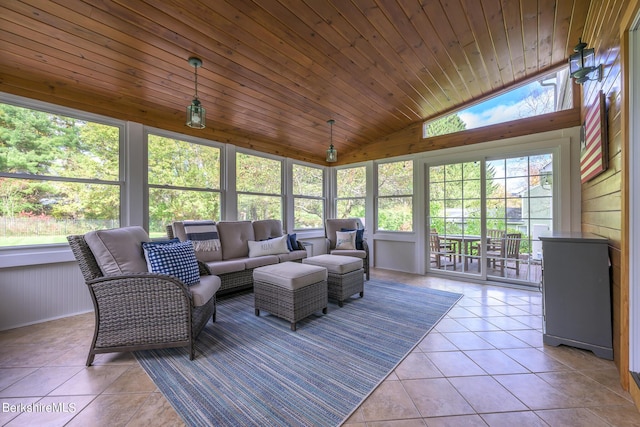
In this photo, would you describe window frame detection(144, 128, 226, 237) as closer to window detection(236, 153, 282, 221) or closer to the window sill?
window detection(236, 153, 282, 221)

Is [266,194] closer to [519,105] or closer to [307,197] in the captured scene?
[307,197]

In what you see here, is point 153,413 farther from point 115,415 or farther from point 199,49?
point 199,49

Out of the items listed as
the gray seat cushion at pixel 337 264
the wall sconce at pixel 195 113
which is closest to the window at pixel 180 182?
the wall sconce at pixel 195 113

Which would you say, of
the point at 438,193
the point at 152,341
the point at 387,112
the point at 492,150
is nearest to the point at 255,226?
the point at 152,341

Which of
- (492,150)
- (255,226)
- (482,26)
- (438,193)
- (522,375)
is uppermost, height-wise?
(482,26)

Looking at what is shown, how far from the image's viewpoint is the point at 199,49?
239 centimetres

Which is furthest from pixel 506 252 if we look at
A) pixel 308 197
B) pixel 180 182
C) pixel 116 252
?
pixel 180 182

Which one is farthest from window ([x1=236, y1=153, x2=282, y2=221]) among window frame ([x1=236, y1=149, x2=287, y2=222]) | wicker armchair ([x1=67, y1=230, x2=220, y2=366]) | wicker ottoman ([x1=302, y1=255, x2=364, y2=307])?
wicker armchair ([x1=67, y1=230, x2=220, y2=366])

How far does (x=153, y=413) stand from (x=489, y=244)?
14.9 feet

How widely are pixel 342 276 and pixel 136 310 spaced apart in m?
1.94

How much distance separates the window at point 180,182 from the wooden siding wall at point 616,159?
4.34 metres

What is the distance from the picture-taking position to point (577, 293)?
6.60 feet

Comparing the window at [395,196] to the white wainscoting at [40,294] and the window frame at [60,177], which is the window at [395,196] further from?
the white wainscoting at [40,294]

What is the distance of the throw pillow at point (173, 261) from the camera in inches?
81.8
